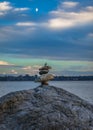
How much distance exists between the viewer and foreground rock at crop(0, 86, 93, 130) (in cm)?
930

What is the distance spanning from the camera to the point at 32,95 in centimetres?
1014

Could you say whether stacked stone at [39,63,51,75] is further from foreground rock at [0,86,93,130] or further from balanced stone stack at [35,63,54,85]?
foreground rock at [0,86,93,130]

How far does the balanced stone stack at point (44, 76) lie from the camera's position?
35.9ft

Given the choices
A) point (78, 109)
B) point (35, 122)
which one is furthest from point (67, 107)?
point (35, 122)

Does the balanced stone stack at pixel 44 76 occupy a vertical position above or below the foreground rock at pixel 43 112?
above

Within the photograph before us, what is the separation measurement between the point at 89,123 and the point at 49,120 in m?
1.04

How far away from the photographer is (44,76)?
10.9 metres

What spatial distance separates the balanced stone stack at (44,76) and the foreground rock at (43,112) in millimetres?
607

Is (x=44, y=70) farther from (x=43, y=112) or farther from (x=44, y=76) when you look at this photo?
(x=43, y=112)

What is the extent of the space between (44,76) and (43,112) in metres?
1.66

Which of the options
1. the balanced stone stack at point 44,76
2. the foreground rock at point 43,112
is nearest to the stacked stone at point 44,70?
the balanced stone stack at point 44,76

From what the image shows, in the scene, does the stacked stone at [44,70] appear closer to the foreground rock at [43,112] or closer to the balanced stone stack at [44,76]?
the balanced stone stack at [44,76]

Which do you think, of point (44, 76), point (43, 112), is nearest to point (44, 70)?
point (44, 76)

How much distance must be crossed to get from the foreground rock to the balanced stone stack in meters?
0.61
